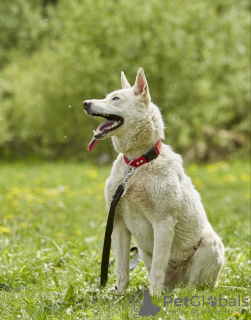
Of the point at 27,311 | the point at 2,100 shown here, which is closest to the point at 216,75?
the point at 2,100

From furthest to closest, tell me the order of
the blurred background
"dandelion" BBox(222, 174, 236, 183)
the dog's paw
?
the blurred background → "dandelion" BBox(222, 174, 236, 183) → the dog's paw

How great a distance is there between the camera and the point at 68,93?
49.5 ft

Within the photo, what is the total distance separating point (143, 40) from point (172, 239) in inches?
439

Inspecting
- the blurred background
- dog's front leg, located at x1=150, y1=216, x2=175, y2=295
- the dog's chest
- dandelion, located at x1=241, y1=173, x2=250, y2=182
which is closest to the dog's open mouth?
the dog's chest

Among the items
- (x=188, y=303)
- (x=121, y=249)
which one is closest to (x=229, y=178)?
(x=121, y=249)

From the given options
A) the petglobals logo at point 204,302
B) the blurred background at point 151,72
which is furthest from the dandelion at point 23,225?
the blurred background at point 151,72

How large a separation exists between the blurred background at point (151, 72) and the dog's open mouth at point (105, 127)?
8731mm

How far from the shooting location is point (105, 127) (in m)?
3.33

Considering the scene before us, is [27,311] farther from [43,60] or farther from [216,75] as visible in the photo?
[43,60]

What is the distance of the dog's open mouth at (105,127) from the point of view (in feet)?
10.6

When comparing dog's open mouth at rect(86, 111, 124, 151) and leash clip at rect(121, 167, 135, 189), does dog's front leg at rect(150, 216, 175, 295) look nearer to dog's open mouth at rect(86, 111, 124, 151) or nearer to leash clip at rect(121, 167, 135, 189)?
leash clip at rect(121, 167, 135, 189)

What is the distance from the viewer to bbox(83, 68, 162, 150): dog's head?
333 centimetres

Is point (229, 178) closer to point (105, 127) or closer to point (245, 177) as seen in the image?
point (245, 177)

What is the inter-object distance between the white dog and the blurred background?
27.8ft
